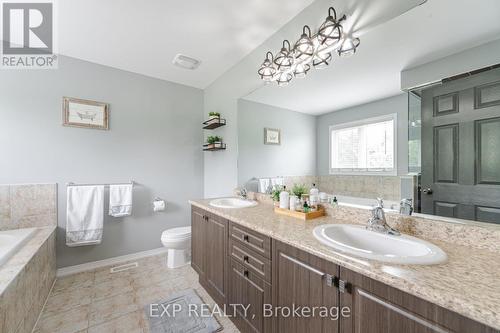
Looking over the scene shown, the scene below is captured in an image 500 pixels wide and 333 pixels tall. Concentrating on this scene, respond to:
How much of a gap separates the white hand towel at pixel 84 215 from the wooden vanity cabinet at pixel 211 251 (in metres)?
1.14

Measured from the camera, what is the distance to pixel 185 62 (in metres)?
2.48

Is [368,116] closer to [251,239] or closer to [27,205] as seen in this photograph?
[251,239]

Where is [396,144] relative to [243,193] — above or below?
above

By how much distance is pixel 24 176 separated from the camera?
2.16m

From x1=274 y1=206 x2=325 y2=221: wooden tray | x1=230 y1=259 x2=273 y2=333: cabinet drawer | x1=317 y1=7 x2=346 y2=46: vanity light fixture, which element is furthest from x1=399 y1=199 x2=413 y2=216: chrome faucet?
x1=317 y1=7 x2=346 y2=46: vanity light fixture

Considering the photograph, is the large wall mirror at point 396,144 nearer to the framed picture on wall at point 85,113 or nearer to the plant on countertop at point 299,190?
the plant on countertop at point 299,190

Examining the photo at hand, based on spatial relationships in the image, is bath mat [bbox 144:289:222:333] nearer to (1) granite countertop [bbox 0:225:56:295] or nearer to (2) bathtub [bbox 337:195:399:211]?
(1) granite countertop [bbox 0:225:56:295]

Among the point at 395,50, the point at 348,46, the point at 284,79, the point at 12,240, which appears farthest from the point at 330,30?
the point at 12,240

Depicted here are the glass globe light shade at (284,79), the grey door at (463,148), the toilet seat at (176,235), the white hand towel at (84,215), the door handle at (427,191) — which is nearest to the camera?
the grey door at (463,148)

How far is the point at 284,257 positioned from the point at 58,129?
2739 millimetres

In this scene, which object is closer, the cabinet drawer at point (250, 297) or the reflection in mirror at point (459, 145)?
the reflection in mirror at point (459, 145)

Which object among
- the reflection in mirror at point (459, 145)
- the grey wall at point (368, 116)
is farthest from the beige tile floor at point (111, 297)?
the reflection in mirror at point (459, 145)

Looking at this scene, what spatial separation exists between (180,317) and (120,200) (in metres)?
1.54

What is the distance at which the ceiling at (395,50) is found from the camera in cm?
98
